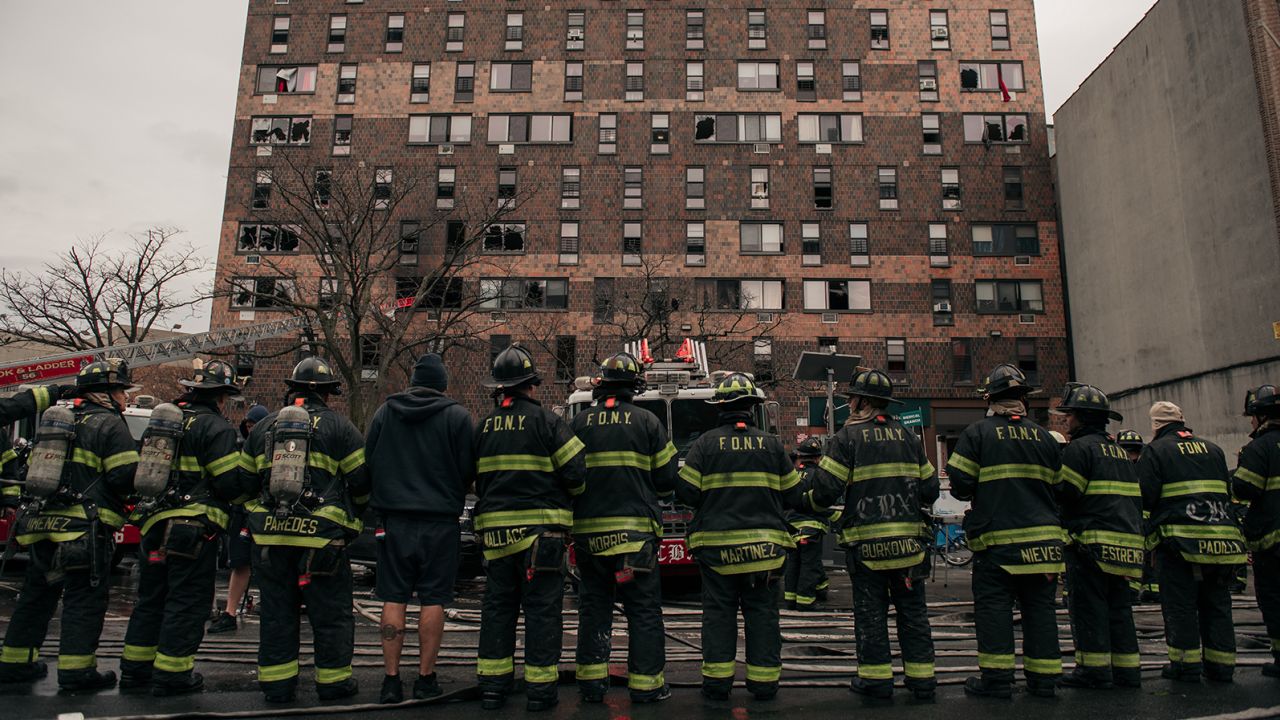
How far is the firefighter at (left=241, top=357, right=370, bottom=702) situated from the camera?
5406 mm

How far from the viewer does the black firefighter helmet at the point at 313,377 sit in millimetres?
5934

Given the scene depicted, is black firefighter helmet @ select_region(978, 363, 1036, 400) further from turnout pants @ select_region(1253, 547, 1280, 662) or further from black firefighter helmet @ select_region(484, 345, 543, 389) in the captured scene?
black firefighter helmet @ select_region(484, 345, 543, 389)

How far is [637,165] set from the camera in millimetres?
36562

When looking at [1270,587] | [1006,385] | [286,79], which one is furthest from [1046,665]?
[286,79]

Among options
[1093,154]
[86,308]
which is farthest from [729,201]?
[86,308]

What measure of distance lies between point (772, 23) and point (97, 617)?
37562 millimetres

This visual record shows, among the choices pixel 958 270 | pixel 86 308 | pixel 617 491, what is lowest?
pixel 617 491

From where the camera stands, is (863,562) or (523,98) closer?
(863,562)

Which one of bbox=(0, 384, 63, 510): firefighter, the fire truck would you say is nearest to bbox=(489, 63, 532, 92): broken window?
the fire truck

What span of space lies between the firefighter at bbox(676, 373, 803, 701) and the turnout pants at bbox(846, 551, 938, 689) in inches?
22.5

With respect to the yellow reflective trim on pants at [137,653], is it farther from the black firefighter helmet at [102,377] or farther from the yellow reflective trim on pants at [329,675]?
the black firefighter helmet at [102,377]

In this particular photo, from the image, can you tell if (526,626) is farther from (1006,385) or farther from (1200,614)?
(1200,614)

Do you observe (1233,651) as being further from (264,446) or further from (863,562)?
(264,446)

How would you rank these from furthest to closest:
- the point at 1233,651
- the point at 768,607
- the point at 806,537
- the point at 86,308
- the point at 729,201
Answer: the point at 729,201 < the point at 86,308 < the point at 806,537 < the point at 1233,651 < the point at 768,607
